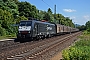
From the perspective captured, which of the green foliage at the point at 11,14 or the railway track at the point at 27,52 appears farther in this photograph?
the green foliage at the point at 11,14

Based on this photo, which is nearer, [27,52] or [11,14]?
[27,52]

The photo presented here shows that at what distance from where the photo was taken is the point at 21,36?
29891mm

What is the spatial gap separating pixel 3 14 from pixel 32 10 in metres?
35.7

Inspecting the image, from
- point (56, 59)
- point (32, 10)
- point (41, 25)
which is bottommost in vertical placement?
point (56, 59)

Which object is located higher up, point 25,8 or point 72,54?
point 25,8

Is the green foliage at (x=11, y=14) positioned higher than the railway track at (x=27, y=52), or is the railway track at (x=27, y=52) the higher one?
the green foliage at (x=11, y=14)

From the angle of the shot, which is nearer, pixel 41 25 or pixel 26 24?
pixel 26 24

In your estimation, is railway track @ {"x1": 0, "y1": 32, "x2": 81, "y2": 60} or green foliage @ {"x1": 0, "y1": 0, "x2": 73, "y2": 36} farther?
green foliage @ {"x1": 0, "y1": 0, "x2": 73, "y2": 36}

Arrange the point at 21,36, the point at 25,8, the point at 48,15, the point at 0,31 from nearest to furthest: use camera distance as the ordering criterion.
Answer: the point at 21,36, the point at 0,31, the point at 25,8, the point at 48,15

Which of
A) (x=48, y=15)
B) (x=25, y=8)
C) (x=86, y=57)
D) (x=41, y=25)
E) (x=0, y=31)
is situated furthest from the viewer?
(x=48, y=15)

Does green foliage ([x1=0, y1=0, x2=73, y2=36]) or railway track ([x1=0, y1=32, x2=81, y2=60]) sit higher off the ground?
green foliage ([x1=0, y1=0, x2=73, y2=36])

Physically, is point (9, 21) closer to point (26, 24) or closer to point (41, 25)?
point (41, 25)

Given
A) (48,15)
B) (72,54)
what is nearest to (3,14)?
Result: (72,54)

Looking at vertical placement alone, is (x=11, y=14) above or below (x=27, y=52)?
above
